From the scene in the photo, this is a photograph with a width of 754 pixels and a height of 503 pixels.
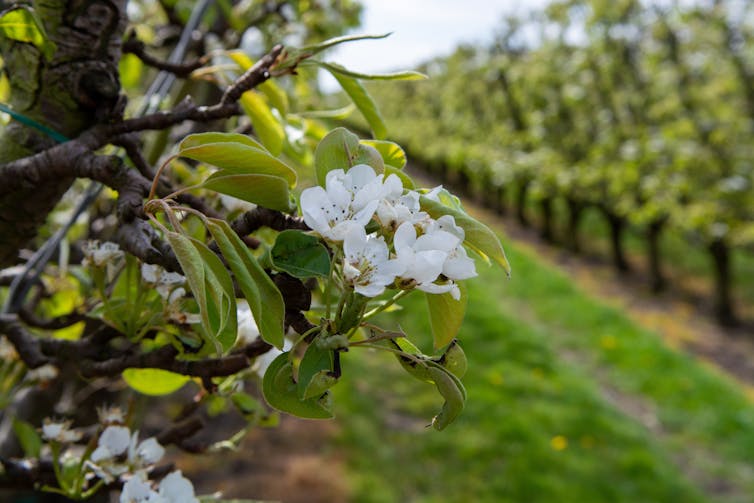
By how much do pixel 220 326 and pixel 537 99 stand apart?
41.8 ft

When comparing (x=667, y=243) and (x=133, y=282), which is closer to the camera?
(x=133, y=282)

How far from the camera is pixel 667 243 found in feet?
35.3

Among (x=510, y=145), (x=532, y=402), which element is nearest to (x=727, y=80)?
(x=510, y=145)

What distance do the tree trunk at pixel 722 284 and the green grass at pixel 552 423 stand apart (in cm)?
169

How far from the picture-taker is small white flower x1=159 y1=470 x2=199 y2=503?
71cm

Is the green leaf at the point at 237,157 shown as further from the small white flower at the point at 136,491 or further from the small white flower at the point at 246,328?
the small white flower at the point at 136,491

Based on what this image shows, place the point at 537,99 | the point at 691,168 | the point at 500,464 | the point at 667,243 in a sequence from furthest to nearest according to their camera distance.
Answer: the point at 537,99
the point at 667,243
the point at 691,168
the point at 500,464

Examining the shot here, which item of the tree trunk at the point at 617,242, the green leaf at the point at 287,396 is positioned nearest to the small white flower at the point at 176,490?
the green leaf at the point at 287,396

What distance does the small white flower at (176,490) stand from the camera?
2.34ft

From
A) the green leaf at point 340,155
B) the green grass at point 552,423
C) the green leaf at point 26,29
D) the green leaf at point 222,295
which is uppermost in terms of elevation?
the green leaf at point 26,29

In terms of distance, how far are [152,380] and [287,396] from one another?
34cm

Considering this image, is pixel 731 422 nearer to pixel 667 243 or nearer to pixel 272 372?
pixel 272 372

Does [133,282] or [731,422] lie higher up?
[133,282]

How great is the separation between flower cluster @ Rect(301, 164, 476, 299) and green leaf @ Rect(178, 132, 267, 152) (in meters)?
0.08
